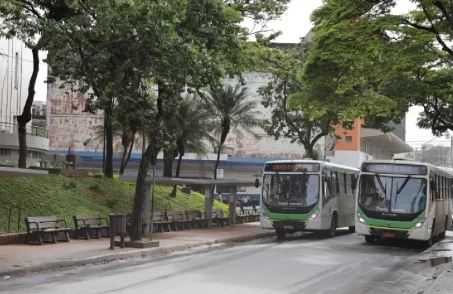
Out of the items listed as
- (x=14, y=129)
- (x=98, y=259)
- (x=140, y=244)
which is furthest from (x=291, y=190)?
(x=14, y=129)

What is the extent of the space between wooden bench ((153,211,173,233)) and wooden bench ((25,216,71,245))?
5773 millimetres

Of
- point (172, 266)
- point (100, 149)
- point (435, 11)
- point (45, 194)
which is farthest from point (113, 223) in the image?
point (100, 149)

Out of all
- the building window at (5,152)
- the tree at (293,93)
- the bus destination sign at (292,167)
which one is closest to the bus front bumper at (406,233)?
the bus destination sign at (292,167)

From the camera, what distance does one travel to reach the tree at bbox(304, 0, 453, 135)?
17141 millimetres

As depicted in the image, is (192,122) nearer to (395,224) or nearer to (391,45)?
(395,224)

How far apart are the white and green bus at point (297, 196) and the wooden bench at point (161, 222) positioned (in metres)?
4.41

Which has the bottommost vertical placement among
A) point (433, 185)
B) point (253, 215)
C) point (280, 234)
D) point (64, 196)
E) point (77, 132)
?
point (253, 215)

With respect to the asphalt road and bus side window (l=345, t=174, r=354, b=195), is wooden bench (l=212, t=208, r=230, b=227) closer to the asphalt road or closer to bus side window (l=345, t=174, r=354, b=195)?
bus side window (l=345, t=174, r=354, b=195)

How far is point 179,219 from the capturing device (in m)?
27.8

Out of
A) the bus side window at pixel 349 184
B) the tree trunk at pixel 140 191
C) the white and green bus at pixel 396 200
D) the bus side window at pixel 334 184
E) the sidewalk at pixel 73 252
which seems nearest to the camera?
the sidewalk at pixel 73 252

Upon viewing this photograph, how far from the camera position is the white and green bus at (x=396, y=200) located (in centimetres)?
2050

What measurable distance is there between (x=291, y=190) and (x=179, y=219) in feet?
20.9

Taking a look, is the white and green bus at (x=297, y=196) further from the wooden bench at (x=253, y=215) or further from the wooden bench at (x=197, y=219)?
the wooden bench at (x=253, y=215)

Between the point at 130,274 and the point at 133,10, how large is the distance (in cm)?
761
